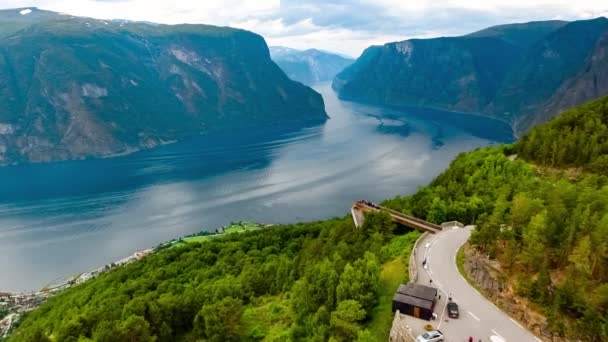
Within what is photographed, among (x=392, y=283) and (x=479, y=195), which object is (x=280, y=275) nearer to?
(x=392, y=283)

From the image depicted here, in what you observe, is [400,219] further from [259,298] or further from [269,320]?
[269,320]

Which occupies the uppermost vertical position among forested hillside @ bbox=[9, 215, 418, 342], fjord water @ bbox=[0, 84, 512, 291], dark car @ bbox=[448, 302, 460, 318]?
dark car @ bbox=[448, 302, 460, 318]

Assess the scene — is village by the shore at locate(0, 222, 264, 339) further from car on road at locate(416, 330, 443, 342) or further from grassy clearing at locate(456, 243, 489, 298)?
car on road at locate(416, 330, 443, 342)

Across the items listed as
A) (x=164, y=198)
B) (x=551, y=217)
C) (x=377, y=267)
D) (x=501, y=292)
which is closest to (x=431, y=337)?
(x=501, y=292)

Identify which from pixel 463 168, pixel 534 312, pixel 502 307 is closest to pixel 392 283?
pixel 502 307

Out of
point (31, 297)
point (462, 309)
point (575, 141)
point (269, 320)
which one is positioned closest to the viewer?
point (462, 309)

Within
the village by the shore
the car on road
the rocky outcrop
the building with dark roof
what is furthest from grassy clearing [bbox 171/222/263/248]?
the car on road
